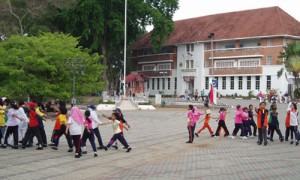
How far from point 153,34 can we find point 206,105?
17.2 meters

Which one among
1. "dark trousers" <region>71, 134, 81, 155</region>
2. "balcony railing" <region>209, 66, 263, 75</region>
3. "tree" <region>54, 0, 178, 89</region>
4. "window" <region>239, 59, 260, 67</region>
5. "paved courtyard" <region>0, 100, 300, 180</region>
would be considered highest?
"tree" <region>54, 0, 178, 89</region>

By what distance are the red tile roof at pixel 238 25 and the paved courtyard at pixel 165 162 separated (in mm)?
42428

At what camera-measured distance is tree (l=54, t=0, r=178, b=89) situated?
47875 millimetres

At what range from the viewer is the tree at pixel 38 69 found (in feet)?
83.5

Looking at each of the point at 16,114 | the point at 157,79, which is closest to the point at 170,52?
the point at 157,79

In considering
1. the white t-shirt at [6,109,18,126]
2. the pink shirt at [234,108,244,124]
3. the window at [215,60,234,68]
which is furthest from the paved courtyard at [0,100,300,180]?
the window at [215,60,234,68]

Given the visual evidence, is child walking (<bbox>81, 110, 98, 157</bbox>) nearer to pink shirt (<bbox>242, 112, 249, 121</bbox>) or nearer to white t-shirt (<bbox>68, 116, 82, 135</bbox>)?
white t-shirt (<bbox>68, 116, 82, 135</bbox>)

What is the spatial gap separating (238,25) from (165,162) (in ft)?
171

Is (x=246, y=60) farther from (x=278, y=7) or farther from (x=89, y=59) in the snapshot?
(x=89, y=59)

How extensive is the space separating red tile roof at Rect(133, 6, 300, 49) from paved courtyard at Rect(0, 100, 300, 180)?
4243 cm

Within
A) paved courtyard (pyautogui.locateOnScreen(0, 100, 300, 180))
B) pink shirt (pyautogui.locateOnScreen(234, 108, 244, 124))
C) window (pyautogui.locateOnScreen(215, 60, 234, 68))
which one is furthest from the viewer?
window (pyautogui.locateOnScreen(215, 60, 234, 68))

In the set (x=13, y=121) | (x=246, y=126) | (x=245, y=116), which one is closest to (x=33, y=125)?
(x=13, y=121)

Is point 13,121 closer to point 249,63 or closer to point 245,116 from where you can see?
point 245,116

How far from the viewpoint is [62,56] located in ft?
87.1
